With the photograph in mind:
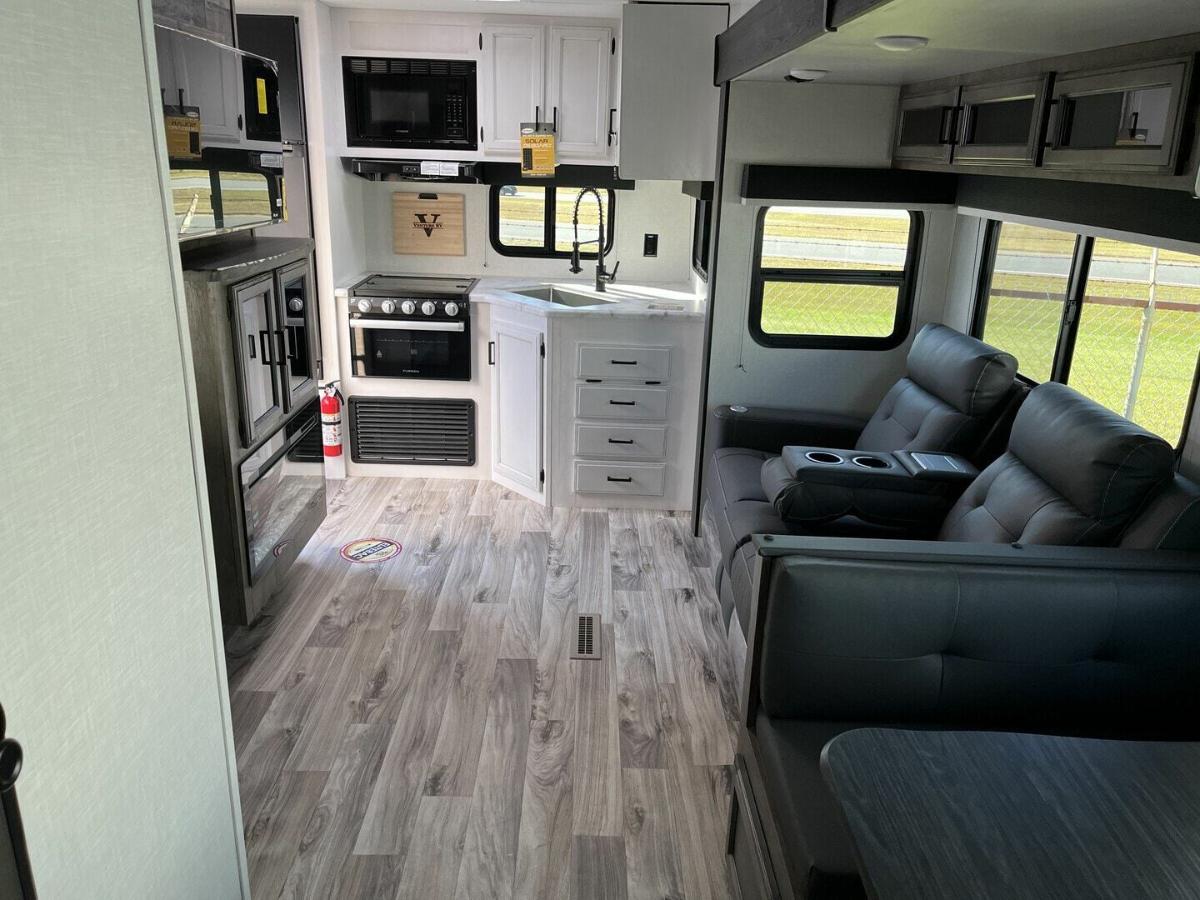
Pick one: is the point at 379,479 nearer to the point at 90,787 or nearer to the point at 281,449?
the point at 281,449

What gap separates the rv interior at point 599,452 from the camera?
1209 mm

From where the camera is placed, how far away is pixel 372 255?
5.20m

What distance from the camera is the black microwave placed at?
449 cm

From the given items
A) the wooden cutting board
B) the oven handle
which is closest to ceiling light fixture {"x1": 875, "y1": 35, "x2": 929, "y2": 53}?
the oven handle

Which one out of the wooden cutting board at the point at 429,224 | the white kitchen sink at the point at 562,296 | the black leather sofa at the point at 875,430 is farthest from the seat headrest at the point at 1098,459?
the wooden cutting board at the point at 429,224

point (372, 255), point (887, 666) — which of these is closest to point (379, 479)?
point (372, 255)

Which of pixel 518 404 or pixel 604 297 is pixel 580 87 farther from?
pixel 518 404

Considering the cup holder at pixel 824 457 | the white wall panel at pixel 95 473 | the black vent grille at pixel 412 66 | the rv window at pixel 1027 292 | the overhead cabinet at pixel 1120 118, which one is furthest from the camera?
the black vent grille at pixel 412 66

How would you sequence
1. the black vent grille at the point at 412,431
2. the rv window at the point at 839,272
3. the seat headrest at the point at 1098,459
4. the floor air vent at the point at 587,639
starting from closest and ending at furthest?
1. the seat headrest at the point at 1098,459
2. the floor air vent at the point at 587,639
3. the rv window at the point at 839,272
4. the black vent grille at the point at 412,431

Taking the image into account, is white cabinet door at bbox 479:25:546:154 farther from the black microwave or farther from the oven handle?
the oven handle

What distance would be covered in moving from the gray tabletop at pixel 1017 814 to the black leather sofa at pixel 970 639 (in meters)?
0.45

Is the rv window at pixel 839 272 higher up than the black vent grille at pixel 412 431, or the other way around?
the rv window at pixel 839 272

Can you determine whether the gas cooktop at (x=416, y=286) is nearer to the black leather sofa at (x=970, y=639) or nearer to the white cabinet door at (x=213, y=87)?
the white cabinet door at (x=213, y=87)

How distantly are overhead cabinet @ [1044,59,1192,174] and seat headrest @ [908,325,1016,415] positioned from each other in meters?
0.80
